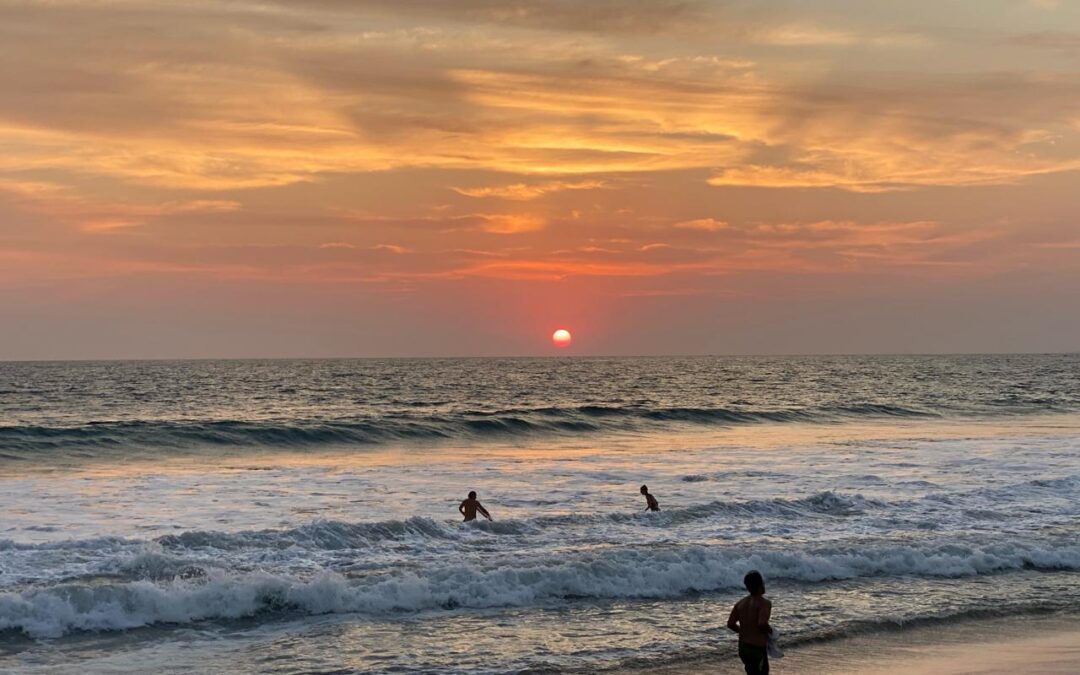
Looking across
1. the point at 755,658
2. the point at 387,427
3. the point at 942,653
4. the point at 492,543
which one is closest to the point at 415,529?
the point at 492,543

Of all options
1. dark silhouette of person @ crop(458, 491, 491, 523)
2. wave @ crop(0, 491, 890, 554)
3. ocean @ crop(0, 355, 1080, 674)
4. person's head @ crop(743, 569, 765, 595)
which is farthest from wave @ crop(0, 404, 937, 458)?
person's head @ crop(743, 569, 765, 595)

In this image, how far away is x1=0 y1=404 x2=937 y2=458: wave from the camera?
41625mm

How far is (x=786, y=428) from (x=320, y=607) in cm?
3915

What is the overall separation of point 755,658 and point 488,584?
21.5ft

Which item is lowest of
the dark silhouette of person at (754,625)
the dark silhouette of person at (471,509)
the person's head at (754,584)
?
the dark silhouette of person at (471,509)

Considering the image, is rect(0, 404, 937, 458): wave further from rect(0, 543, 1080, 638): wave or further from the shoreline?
the shoreline

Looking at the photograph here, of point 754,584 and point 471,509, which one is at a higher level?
point 754,584

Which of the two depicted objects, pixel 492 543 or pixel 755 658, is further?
pixel 492 543

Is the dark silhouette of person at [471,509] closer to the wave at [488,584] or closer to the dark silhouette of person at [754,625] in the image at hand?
the wave at [488,584]

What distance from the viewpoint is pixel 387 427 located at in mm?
48438

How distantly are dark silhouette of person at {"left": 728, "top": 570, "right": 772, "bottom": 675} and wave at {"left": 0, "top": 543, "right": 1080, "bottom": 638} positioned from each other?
233 inches

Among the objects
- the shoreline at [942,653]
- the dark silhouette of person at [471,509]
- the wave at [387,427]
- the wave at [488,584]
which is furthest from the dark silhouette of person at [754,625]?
the wave at [387,427]

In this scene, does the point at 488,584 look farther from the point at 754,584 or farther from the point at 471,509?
the point at 754,584

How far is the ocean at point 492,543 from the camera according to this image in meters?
14.3
